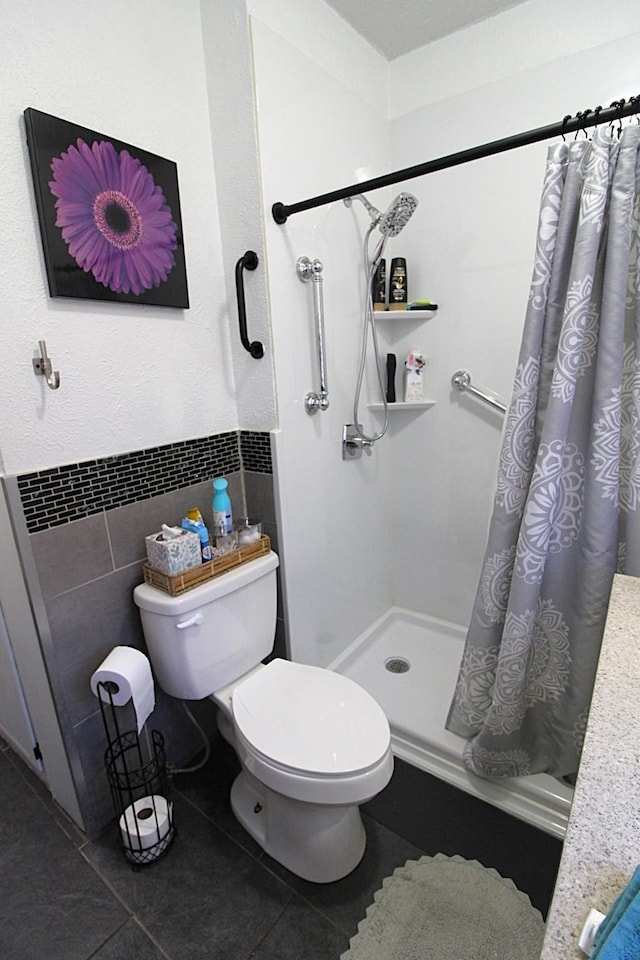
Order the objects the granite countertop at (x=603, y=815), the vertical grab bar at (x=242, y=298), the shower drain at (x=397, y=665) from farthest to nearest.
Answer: the shower drain at (x=397, y=665) → the vertical grab bar at (x=242, y=298) → the granite countertop at (x=603, y=815)

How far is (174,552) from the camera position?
131cm

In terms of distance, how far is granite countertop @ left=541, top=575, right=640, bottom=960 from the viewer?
0.44 meters

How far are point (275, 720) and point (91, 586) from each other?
628 millimetres

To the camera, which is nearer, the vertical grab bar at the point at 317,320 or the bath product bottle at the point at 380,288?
the vertical grab bar at the point at 317,320

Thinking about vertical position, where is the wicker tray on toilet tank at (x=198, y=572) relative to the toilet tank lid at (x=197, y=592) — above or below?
above

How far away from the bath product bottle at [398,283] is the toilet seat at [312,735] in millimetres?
1454

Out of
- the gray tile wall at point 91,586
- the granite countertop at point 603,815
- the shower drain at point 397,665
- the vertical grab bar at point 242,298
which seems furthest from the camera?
the shower drain at point 397,665

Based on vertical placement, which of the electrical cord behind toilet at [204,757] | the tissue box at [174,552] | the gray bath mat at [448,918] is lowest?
the gray bath mat at [448,918]

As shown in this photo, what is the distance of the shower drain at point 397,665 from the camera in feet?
6.56

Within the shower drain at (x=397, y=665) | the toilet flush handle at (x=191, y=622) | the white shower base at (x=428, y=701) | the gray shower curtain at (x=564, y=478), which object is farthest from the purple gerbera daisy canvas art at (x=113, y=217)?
the shower drain at (x=397, y=665)

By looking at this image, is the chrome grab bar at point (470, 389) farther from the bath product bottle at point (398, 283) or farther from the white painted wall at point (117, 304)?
the white painted wall at point (117, 304)

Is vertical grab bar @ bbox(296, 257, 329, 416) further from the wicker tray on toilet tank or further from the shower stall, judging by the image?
the wicker tray on toilet tank

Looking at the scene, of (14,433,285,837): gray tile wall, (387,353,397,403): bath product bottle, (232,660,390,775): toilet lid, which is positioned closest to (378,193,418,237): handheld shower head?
(387,353,397,403): bath product bottle

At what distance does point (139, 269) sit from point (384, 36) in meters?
1.36
